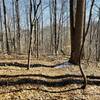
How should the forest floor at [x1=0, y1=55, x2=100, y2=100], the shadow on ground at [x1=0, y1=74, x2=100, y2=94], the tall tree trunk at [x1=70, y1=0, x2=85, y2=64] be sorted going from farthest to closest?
the tall tree trunk at [x1=70, y1=0, x2=85, y2=64], the shadow on ground at [x1=0, y1=74, x2=100, y2=94], the forest floor at [x1=0, y1=55, x2=100, y2=100]

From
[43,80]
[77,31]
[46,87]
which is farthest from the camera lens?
[77,31]

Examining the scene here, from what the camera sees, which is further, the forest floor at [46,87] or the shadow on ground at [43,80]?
the shadow on ground at [43,80]

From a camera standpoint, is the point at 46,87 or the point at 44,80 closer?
the point at 46,87

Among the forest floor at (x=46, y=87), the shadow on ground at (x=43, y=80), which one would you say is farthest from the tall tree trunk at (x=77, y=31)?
the shadow on ground at (x=43, y=80)

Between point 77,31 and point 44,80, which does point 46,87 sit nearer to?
point 44,80

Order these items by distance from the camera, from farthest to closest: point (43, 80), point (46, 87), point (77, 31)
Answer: point (77, 31)
point (43, 80)
point (46, 87)

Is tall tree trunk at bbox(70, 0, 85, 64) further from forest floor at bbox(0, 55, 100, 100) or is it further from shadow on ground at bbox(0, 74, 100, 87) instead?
shadow on ground at bbox(0, 74, 100, 87)

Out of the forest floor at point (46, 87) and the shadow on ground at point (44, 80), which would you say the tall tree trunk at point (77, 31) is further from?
the shadow on ground at point (44, 80)

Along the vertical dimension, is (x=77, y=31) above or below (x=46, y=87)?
above

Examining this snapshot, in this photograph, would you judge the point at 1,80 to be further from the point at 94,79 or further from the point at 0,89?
the point at 94,79

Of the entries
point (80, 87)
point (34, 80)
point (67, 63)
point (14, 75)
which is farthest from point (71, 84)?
point (67, 63)

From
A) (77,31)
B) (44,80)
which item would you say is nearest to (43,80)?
(44,80)

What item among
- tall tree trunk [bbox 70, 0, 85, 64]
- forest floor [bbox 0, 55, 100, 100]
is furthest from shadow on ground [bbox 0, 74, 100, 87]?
tall tree trunk [bbox 70, 0, 85, 64]

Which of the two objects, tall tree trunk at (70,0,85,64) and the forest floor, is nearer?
the forest floor
